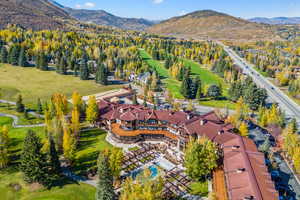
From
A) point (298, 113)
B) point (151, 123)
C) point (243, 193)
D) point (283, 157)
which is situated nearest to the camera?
point (243, 193)

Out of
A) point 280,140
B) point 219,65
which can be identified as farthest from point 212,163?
point 219,65

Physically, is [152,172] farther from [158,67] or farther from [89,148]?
[158,67]

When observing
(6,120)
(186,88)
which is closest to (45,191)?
(6,120)

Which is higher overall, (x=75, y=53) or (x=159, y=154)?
(x=75, y=53)

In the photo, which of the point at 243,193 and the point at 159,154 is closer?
the point at 243,193

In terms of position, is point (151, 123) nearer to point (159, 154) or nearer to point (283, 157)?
point (159, 154)

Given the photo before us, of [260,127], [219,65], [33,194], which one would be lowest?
[33,194]

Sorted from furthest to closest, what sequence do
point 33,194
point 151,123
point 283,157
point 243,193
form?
1. point 151,123
2. point 283,157
3. point 33,194
4. point 243,193
